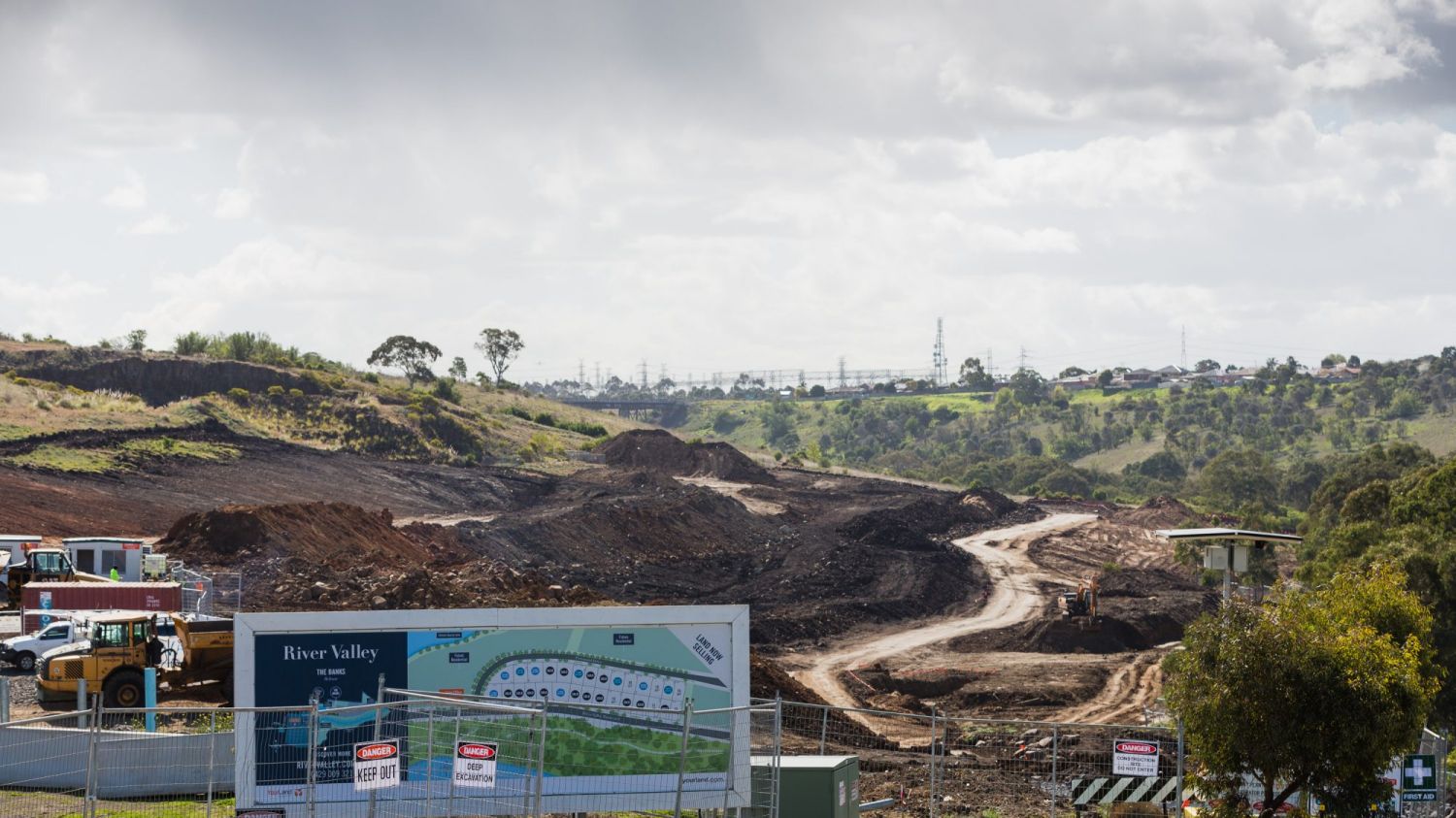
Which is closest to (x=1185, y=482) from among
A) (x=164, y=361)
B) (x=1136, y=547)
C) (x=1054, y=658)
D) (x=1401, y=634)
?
(x=1136, y=547)

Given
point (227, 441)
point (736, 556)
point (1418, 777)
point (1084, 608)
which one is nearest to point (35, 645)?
point (1418, 777)

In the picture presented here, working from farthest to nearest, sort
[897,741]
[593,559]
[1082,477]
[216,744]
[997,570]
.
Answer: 1. [1082,477]
2. [997,570]
3. [593,559]
4. [897,741]
5. [216,744]

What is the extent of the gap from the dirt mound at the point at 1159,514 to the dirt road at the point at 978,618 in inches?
253

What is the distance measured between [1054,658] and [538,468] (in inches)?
2232

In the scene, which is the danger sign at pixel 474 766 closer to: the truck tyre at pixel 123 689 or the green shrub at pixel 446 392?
the truck tyre at pixel 123 689

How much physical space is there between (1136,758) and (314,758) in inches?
378

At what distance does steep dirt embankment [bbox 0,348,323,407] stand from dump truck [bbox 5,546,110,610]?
2324 inches

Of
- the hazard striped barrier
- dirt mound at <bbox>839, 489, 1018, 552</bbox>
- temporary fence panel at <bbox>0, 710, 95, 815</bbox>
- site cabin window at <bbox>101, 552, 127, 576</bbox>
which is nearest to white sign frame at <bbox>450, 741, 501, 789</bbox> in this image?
temporary fence panel at <bbox>0, 710, 95, 815</bbox>

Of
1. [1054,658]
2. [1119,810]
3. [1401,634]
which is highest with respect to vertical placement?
[1401,634]

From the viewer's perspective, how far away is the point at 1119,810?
1905 centimetres

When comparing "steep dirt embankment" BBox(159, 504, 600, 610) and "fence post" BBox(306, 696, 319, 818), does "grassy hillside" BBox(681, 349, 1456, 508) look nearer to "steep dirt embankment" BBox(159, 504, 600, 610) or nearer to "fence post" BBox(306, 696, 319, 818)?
"steep dirt embankment" BBox(159, 504, 600, 610)

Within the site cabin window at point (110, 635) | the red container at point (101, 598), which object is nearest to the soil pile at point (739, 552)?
the red container at point (101, 598)

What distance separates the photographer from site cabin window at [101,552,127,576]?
46.0 meters

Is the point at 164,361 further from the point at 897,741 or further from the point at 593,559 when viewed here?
the point at 897,741
